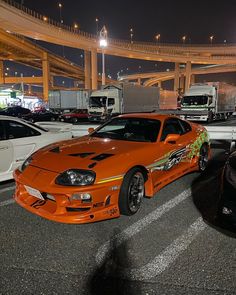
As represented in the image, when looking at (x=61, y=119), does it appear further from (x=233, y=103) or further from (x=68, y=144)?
(x=68, y=144)

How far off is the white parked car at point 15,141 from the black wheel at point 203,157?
3.52 meters

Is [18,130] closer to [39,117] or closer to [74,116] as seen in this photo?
[39,117]

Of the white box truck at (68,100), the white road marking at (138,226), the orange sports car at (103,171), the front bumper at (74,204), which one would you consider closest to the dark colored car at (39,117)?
the white box truck at (68,100)

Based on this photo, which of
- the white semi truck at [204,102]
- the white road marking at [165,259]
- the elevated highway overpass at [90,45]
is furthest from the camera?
the elevated highway overpass at [90,45]

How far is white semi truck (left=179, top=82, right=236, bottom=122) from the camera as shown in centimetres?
2182

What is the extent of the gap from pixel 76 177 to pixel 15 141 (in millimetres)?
2632

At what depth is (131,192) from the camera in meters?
4.16

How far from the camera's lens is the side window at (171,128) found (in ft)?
17.2

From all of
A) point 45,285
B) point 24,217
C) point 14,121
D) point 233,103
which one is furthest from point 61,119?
point 45,285

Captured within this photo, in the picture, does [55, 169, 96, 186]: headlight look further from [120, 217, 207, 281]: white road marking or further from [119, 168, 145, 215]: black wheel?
[120, 217, 207, 281]: white road marking

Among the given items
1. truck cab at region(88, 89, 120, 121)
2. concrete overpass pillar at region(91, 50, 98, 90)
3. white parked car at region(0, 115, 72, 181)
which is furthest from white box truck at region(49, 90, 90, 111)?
white parked car at region(0, 115, 72, 181)

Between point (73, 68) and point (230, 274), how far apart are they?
8461cm

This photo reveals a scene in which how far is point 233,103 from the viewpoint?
93.9ft

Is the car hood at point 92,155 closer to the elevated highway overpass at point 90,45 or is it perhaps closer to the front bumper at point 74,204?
the front bumper at point 74,204
